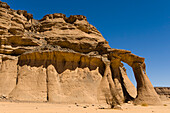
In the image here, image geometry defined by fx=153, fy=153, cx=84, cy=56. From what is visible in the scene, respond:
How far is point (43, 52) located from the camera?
18.5 meters

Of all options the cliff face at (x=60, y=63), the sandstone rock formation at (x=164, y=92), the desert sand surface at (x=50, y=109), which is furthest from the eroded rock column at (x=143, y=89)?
the sandstone rock formation at (x=164, y=92)

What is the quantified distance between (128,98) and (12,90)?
48.6 ft

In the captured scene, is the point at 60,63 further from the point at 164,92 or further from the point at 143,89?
the point at 164,92

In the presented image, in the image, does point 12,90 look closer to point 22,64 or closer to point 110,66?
point 22,64

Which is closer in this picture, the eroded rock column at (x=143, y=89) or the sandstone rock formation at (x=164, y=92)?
the eroded rock column at (x=143, y=89)

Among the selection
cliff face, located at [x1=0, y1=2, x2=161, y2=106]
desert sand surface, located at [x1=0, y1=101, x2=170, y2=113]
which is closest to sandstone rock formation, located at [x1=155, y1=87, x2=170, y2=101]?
cliff face, located at [x1=0, y1=2, x2=161, y2=106]

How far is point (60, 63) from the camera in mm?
19078

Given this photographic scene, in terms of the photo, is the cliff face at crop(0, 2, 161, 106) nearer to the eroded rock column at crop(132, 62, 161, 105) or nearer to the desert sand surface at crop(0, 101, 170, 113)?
the eroded rock column at crop(132, 62, 161, 105)

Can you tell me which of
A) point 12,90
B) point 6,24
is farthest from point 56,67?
point 6,24

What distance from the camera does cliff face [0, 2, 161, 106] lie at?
17125 millimetres

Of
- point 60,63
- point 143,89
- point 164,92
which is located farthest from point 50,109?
point 164,92

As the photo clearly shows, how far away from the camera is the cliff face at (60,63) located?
17.1 m

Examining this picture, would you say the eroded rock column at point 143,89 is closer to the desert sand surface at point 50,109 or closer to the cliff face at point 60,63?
the cliff face at point 60,63

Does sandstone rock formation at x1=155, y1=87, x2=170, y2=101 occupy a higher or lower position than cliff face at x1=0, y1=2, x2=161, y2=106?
lower
